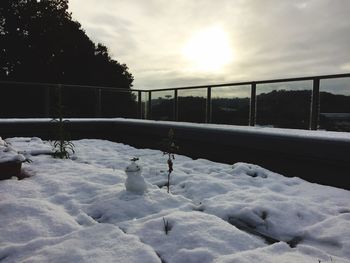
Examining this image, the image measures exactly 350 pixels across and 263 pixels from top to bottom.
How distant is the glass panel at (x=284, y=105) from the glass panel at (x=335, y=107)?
0.26 m

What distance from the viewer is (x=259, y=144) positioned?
15.0 feet

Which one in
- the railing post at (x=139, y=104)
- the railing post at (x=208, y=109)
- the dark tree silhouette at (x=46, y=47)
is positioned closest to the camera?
the railing post at (x=208, y=109)

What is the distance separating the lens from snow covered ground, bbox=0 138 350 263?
6.83 ft

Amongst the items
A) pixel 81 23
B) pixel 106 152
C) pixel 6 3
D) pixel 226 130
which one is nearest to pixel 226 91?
pixel 226 130

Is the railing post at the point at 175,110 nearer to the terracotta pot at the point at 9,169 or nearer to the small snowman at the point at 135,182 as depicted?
the terracotta pot at the point at 9,169

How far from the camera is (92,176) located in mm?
3844

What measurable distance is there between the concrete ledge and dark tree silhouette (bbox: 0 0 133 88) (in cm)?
1468

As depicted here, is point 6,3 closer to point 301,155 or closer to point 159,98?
point 159,98

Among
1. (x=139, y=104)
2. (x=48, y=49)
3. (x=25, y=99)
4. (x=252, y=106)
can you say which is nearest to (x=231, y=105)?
(x=252, y=106)

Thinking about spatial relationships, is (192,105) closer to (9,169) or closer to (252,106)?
(252,106)

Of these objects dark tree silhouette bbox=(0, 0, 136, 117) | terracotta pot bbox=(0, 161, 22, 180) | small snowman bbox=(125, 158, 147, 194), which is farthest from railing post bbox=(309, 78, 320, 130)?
dark tree silhouette bbox=(0, 0, 136, 117)

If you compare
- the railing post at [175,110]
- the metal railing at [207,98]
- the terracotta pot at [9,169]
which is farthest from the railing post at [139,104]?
the terracotta pot at [9,169]

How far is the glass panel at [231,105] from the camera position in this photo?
6785 millimetres

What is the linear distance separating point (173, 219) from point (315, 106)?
3987 mm
